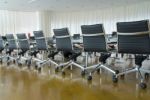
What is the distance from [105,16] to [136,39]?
452 inches

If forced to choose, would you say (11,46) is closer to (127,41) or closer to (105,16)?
(127,41)

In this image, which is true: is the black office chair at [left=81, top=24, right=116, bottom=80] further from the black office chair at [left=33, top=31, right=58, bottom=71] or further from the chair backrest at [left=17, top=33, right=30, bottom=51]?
the chair backrest at [left=17, top=33, right=30, bottom=51]

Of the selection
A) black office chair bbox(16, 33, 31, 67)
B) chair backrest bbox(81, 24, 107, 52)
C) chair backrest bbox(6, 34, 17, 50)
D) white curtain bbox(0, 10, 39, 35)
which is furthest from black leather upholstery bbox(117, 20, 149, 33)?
white curtain bbox(0, 10, 39, 35)

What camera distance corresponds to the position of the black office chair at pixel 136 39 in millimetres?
2979

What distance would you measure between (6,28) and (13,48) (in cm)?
838

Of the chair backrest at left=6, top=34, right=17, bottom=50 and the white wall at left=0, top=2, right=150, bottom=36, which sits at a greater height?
the white wall at left=0, top=2, right=150, bottom=36

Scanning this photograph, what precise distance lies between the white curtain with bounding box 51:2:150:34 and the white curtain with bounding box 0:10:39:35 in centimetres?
145

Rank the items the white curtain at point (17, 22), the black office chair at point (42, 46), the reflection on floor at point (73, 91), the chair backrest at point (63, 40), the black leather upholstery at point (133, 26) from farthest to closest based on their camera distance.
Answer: the white curtain at point (17, 22) < the black office chair at point (42, 46) < the chair backrest at point (63, 40) < the black leather upholstery at point (133, 26) < the reflection on floor at point (73, 91)

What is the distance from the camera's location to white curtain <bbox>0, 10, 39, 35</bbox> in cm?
1420

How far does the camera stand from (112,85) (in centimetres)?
317

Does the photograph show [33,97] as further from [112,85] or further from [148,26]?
[148,26]

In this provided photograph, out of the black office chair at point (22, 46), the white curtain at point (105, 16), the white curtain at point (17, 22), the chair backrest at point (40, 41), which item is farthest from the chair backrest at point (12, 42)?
the white curtain at point (105, 16)

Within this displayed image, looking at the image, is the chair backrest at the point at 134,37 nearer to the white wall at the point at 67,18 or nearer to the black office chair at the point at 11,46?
the black office chair at the point at 11,46

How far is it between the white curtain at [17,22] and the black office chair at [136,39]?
39.4 feet
